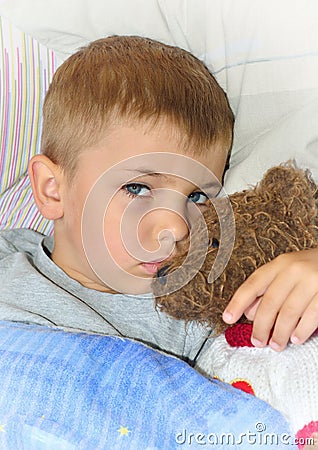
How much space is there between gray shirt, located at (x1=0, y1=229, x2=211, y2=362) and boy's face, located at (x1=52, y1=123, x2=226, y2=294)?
32mm

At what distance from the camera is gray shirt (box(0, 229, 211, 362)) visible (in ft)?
3.34

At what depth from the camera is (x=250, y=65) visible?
1099 millimetres

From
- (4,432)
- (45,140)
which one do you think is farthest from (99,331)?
(45,140)

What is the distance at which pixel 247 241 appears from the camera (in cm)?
87

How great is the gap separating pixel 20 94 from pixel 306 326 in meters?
0.65

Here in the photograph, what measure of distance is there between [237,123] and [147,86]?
0.16m

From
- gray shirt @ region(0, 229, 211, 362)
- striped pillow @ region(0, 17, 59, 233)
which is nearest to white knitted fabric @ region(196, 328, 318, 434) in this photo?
gray shirt @ region(0, 229, 211, 362)

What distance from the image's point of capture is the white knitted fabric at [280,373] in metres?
0.76

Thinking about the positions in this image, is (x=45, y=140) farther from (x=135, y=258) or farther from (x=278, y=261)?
(x=278, y=261)

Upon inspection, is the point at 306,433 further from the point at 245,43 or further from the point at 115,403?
the point at 245,43

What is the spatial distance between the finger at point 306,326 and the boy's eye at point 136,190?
0.30 metres

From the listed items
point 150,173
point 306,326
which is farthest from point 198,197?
point 306,326

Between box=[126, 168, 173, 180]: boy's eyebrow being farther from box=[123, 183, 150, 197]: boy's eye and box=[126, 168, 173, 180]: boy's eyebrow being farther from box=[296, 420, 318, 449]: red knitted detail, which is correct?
box=[296, 420, 318, 449]: red knitted detail
